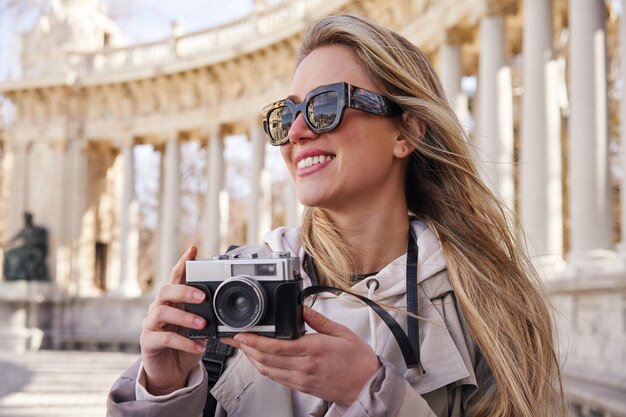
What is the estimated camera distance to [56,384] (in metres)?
27.1

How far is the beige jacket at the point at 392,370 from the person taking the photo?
407 centimetres

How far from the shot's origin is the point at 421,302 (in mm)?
4418

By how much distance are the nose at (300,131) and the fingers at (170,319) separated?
1.29 m

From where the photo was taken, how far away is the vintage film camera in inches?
143

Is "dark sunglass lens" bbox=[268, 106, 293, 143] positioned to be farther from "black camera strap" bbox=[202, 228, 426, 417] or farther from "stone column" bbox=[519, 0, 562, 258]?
"stone column" bbox=[519, 0, 562, 258]

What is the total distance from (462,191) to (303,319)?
1872 millimetres

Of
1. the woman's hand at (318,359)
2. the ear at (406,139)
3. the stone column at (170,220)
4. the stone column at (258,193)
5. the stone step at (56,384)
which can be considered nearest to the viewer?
the woman's hand at (318,359)

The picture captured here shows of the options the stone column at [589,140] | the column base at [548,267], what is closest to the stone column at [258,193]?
the column base at [548,267]

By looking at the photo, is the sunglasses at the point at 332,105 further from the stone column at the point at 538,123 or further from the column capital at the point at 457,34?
the column capital at the point at 457,34

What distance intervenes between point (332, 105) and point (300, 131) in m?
0.28

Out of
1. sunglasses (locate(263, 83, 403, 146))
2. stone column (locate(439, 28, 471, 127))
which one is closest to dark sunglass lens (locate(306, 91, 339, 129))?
sunglasses (locate(263, 83, 403, 146))

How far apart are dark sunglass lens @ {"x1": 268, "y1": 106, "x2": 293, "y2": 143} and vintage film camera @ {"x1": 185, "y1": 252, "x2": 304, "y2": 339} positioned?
1.10m

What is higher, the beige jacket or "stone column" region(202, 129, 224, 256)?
"stone column" region(202, 129, 224, 256)

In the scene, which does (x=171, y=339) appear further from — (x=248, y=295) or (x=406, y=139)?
(x=406, y=139)
